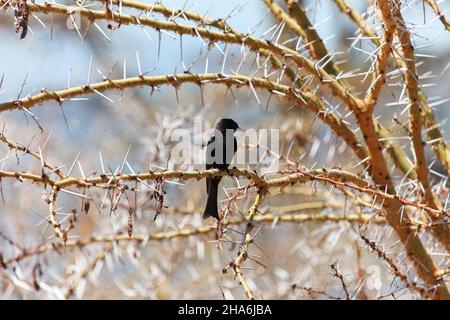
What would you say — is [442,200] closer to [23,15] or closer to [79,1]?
[79,1]

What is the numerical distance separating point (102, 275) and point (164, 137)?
2.43 m

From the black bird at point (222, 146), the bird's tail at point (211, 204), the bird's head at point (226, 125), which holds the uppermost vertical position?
the bird's head at point (226, 125)

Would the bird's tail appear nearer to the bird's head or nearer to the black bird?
the black bird

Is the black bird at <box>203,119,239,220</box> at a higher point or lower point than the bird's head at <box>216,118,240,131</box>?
lower

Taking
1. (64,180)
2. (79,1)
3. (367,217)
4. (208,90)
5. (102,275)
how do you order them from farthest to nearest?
(208,90)
(102,275)
(367,217)
(79,1)
(64,180)

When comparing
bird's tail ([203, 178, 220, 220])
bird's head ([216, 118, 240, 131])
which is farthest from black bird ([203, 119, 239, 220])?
bird's tail ([203, 178, 220, 220])

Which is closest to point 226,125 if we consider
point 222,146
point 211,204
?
point 222,146

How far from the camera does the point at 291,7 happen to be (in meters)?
4.72

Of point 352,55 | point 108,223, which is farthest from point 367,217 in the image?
point 352,55

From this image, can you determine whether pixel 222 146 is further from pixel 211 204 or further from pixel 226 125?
pixel 211 204

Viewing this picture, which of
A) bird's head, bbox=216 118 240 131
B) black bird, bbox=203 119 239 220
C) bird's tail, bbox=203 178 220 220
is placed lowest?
bird's tail, bbox=203 178 220 220

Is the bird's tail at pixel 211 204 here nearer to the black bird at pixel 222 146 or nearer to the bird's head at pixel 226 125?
the black bird at pixel 222 146

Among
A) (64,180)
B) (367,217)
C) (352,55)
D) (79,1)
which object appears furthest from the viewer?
(352,55)

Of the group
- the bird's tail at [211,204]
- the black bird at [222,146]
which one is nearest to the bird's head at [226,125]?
the black bird at [222,146]
